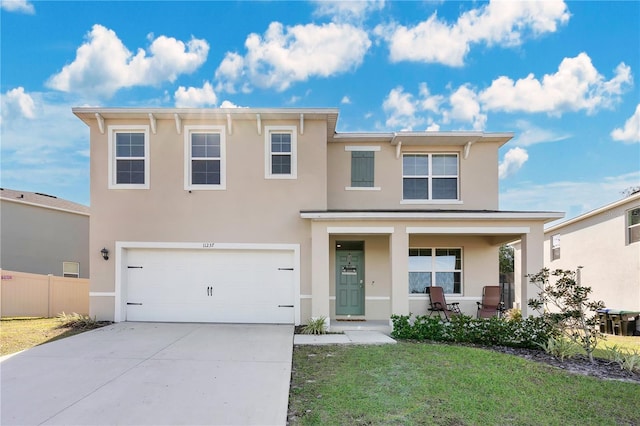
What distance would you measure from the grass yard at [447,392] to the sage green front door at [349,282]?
159 inches

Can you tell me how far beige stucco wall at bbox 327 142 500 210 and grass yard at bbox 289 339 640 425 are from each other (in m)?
5.37

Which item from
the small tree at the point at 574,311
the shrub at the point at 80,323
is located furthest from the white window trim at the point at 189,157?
the small tree at the point at 574,311

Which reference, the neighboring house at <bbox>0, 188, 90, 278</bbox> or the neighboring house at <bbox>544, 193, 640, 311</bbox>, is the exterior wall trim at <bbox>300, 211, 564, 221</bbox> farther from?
the neighboring house at <bbox>0, 188, 90, 278</bbox>

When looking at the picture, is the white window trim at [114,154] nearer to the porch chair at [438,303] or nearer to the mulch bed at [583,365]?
the porch chair at [438,303]

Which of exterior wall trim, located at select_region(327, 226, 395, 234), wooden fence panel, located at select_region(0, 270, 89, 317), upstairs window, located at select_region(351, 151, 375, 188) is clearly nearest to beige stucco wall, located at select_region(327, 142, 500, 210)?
upstairs window, located at select_region(351, 151, 375, 188)

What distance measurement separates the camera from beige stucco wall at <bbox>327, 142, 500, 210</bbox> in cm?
1155

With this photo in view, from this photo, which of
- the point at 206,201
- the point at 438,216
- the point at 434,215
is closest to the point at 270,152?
the point at 206,201

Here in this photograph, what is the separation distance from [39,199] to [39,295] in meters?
6.55

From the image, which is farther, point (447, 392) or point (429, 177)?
point (429, 177)

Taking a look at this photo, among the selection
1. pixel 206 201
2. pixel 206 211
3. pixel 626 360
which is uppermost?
pixel 206 201

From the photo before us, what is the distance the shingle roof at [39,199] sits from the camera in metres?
15.7

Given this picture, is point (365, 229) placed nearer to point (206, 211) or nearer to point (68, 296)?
point (206, 211)

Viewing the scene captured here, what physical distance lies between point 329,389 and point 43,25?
1366 centimetres

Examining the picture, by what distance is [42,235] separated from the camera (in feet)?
52.8
